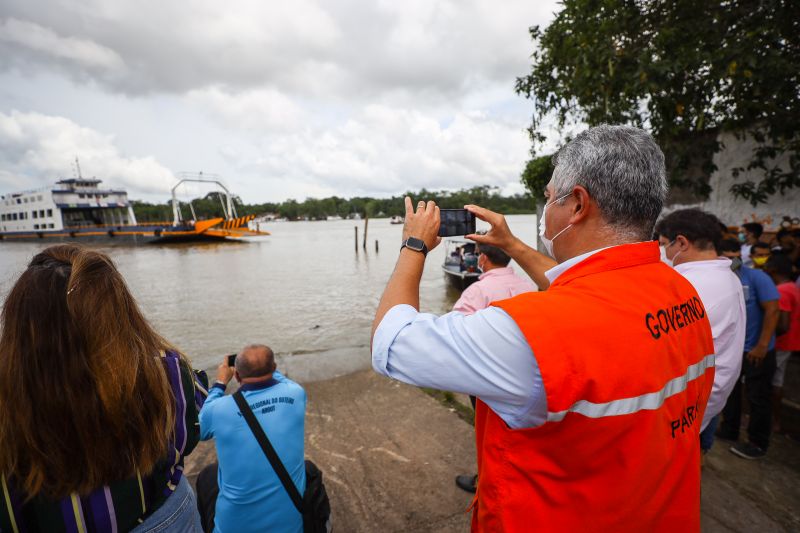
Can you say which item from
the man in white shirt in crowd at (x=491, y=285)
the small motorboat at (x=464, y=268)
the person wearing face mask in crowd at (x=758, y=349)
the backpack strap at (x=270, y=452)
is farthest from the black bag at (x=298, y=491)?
the small motorboat at (x=464, y=268)

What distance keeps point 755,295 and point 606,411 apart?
11.9ft

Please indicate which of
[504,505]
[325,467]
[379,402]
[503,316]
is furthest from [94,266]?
[379,402]

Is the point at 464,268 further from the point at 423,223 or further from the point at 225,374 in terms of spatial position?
the point at 423,223

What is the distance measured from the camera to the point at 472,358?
3.20 feet

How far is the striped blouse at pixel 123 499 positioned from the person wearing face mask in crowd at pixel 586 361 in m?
0.94

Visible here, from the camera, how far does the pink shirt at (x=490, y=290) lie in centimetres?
343

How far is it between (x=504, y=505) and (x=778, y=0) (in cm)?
691

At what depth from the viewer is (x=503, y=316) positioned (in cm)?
98

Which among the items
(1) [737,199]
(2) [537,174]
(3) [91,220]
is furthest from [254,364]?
(3) [91,220]

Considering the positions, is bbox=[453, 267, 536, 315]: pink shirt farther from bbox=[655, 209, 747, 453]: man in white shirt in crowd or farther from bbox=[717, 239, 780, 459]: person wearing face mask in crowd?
bbox=[717, 239, 780, 459]: person wearing face mask in crowd

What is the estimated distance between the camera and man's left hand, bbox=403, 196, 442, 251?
1.33m

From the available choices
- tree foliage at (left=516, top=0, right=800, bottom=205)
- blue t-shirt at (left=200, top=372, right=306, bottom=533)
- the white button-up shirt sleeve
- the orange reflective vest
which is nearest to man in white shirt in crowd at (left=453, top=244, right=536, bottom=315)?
blue t-shirt at (left=200, top=372, right=306, bottom=533)

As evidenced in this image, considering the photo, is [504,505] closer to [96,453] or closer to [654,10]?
[96,453]

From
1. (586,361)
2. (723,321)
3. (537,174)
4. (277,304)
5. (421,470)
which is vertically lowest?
(277,304)
